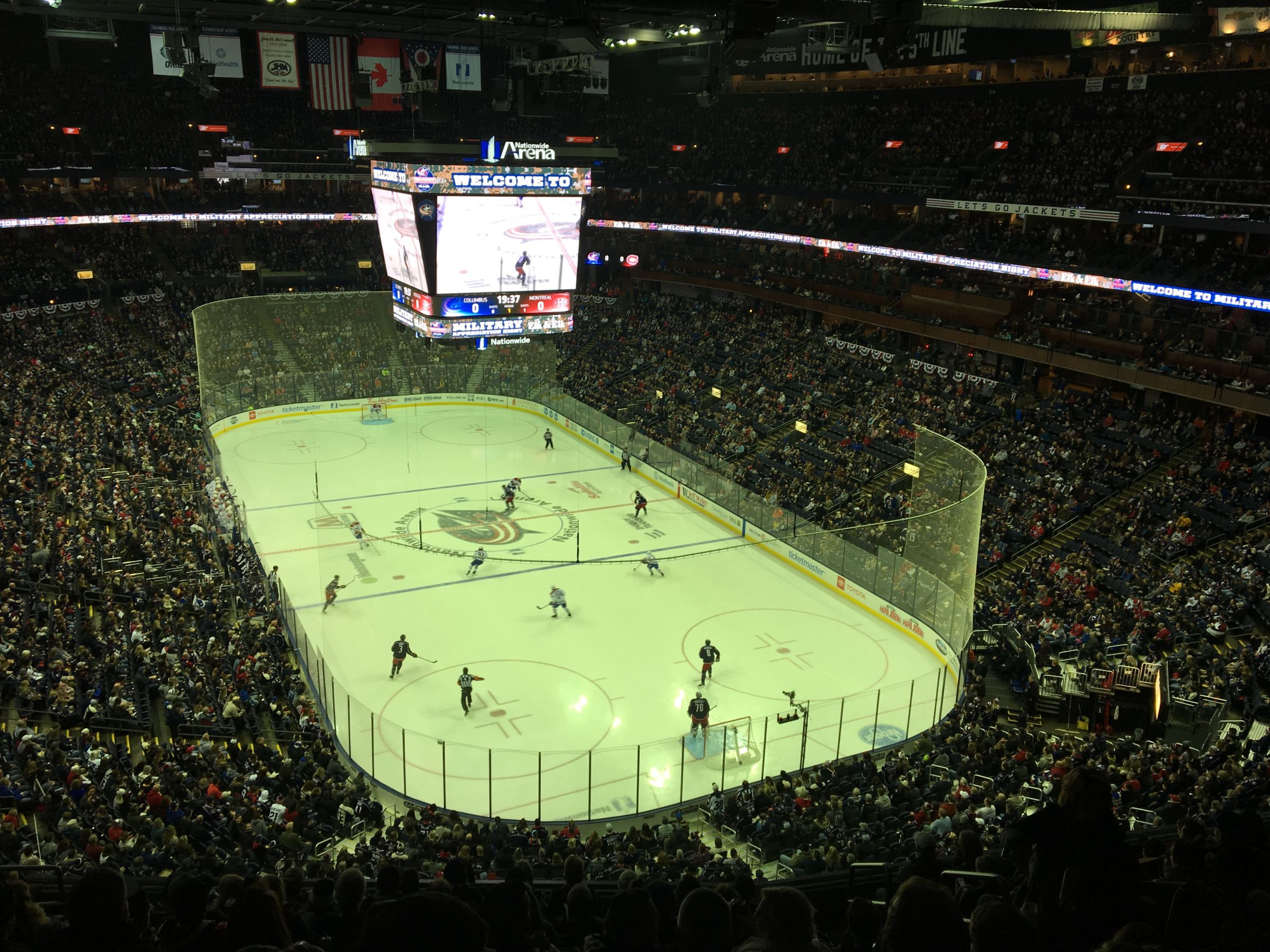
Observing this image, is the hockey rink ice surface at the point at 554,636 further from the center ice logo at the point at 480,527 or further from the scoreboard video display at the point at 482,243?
the scoreboard video display at the point at 482,243

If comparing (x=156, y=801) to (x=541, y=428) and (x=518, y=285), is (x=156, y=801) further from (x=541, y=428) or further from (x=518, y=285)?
(x=541, y=428)

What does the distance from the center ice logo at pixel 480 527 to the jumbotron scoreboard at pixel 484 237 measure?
6288 millimetres

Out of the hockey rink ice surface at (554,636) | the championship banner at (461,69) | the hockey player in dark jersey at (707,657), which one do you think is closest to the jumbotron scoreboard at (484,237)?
the hockey rink ice surface at (554,636)

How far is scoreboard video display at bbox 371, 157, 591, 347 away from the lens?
990 inches

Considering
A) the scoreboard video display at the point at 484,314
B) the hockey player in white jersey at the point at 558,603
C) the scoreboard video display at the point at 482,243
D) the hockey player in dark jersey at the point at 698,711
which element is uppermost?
the scoreboard video display at the point at 482,243

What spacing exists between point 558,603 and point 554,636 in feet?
3.45

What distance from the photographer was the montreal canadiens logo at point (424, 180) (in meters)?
24.8

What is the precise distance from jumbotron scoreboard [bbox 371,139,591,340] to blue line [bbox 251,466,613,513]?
8069 mm

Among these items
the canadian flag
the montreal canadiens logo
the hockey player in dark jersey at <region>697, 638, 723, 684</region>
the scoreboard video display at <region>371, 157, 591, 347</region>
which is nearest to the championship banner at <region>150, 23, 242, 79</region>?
the canadian flag

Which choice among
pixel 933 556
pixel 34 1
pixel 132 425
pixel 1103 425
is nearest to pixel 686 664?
pixel 933 556

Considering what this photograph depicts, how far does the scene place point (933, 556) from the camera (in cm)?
2172

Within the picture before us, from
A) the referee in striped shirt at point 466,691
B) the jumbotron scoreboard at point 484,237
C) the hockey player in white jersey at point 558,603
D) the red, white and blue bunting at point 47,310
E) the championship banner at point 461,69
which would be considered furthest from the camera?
the red, white and blue bunting at point 47,310

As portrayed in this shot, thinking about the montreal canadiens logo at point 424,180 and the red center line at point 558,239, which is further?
the red center line at point 558,239

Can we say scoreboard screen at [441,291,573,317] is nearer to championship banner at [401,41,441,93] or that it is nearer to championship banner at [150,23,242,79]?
championship banner at [401,41,441,93]
